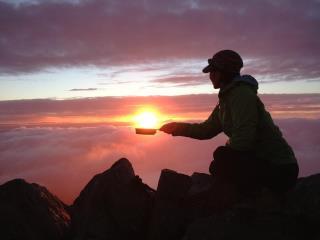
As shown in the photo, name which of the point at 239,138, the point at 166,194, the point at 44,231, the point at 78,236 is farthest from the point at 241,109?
the point at 44,231

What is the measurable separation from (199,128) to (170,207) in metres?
2.49

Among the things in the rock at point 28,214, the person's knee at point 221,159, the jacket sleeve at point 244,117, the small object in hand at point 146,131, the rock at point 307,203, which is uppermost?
the jacket sleeve at point 244,117

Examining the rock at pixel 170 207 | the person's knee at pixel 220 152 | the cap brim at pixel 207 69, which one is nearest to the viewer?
the person's knee at pixel 220 152

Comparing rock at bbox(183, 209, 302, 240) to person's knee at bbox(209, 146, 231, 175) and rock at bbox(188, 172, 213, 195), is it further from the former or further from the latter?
rock at bbox(188, 172, 213, 195)

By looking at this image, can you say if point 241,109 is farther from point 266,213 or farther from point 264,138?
point 266,213

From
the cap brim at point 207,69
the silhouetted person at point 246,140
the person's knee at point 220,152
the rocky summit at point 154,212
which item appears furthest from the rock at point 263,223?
the cap brim at point 207,69

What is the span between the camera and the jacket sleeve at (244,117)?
1044 cm

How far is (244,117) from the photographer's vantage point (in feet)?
34.2

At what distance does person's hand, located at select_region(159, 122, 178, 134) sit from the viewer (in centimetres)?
1324

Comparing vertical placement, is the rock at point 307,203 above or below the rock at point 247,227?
above

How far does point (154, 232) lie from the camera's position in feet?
40.6

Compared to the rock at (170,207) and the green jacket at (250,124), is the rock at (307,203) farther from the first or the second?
the rock at (170,207)

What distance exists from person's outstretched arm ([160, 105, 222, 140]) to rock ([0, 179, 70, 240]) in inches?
178

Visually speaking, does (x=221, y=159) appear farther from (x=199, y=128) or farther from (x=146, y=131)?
(x=146, y=131)
